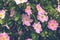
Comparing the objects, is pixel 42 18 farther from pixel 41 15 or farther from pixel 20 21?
pixel 20 21

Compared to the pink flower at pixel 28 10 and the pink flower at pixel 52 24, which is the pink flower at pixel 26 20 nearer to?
the pink flower at pixel 28 10

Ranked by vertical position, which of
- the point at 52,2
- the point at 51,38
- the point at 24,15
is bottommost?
the point at 51,38

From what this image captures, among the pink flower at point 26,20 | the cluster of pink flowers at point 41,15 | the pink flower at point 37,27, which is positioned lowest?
the pink flower at point 37,27

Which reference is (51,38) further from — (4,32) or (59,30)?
(4,32)

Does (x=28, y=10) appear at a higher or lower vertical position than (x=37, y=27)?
higher

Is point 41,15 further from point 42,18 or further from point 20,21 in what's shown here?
point 20,21

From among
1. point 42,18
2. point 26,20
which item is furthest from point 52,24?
point 26,20

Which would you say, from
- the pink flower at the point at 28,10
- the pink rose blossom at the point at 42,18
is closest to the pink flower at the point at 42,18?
the pink rose blossom at the point at 42,18

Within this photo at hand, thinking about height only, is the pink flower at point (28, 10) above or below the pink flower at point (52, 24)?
above

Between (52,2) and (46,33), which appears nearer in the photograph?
(46,33)

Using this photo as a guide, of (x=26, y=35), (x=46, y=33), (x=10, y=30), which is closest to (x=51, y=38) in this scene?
(x=46, y=33)

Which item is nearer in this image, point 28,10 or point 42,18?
point 28,10
